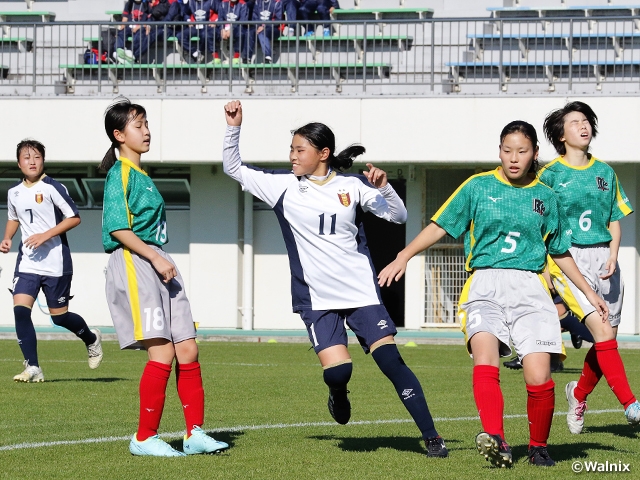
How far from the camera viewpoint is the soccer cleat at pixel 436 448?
20.8 ft

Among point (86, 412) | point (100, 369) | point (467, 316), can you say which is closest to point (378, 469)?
point (467, 316)

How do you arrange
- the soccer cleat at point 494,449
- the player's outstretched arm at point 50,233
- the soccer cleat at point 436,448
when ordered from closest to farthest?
the soccer cleat at point 494,449 < the soccer cleat at point 436,448 < the player's outstretched arm at point 50,233

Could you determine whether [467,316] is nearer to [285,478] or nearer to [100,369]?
[285,478]

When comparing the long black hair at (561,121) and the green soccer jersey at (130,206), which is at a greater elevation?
the long black hair at (561,121)

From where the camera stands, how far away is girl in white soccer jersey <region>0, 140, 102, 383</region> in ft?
36.2

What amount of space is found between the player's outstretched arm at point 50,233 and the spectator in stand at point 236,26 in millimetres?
10529

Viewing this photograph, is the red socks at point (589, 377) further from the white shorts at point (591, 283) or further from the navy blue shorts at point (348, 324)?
the navy blue shorts at point (348, 324)

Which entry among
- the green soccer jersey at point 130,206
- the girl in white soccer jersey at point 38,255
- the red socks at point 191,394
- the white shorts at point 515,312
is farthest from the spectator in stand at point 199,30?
the white shorts at point 515,312

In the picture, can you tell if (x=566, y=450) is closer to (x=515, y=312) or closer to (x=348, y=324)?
(x=515, y=312)

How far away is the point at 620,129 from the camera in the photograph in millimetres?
19766

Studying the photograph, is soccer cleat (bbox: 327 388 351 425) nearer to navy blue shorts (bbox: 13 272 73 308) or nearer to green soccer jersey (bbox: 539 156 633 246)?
green soccer jersey (bbox: 539 156 633 246)

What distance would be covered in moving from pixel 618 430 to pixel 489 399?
2.20 m

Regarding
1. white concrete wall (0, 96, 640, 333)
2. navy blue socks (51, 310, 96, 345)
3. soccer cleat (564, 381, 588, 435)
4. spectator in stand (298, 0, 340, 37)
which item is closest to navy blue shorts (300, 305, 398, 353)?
soccer cleat (564, 381, 588, 435)

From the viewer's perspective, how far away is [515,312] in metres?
6.12
